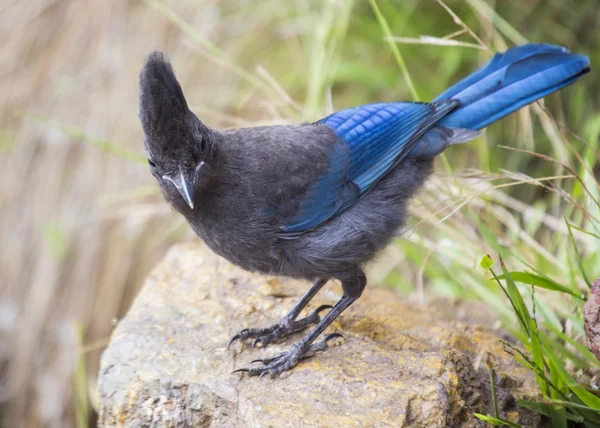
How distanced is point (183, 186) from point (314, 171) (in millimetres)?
688

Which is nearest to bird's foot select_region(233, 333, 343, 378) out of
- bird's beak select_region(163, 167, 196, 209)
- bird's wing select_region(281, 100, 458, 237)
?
bird's wing select_region(281, 100, 458, 237)

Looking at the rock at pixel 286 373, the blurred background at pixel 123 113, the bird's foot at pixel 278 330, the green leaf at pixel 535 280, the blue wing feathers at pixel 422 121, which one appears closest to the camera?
the rock at pixel 286 373

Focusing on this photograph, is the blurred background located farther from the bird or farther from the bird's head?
the bird's head

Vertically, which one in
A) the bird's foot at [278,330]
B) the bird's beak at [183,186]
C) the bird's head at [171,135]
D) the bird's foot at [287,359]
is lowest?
the bird's foot at [278,330]

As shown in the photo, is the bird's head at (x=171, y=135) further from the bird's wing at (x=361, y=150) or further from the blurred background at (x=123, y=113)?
the blurred background at (x=123, y=113)

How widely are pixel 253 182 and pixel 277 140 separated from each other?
274mm

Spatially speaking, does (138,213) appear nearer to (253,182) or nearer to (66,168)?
(66,168)

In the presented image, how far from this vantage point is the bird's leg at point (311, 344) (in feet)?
9.19

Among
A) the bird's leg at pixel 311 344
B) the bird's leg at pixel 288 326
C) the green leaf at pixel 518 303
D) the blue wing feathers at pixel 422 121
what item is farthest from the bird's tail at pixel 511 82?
the green leaf at pixel 518 303

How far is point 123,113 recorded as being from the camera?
5.98m

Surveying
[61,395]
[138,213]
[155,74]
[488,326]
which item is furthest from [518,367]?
[61,395]

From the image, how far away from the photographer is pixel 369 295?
11.7 feet

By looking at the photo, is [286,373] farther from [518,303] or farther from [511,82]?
[511,82]

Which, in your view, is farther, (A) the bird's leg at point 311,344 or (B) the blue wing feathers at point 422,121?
(B) the blue wing feathers at point 422,121
